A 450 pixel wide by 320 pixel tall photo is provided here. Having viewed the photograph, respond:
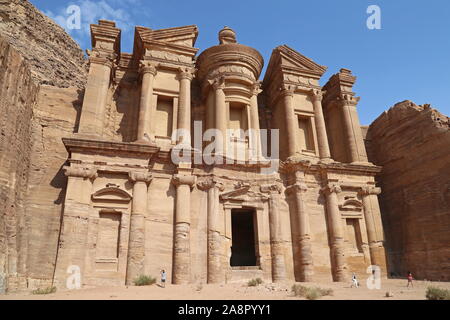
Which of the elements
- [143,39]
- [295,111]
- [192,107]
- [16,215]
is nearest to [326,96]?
[295,111]

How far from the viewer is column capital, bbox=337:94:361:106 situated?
21.1 m

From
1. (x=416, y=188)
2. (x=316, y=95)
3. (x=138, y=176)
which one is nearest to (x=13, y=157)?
(x=138, y=176)

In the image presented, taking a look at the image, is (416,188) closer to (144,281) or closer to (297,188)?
(297,188)

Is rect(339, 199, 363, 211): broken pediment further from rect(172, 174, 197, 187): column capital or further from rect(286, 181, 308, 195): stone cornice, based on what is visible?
rect(172, 174, 197, 187): column capital

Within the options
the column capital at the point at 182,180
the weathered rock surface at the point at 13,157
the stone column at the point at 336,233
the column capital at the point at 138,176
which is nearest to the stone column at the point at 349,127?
the stone column at the point at 336,233

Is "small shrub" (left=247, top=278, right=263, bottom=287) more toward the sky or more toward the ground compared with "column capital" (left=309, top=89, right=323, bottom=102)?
more toward the ground

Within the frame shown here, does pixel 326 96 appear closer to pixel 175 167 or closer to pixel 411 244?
pixel 411 244

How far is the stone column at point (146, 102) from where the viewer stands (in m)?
16.1

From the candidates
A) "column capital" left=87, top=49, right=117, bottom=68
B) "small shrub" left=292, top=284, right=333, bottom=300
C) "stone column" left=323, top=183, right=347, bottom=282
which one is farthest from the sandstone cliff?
"stone column" left=323, top=183, right=347, bottom=282

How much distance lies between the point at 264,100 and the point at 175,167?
9.62 m

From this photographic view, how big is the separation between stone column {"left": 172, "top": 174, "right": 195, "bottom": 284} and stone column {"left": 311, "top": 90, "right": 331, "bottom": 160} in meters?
8.18

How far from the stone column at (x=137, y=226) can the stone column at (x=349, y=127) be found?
12.0 meters

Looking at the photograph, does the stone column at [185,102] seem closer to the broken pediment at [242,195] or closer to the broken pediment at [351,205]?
the broken pediment at [242,195]

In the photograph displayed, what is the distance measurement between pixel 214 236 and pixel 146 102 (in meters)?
7.53
